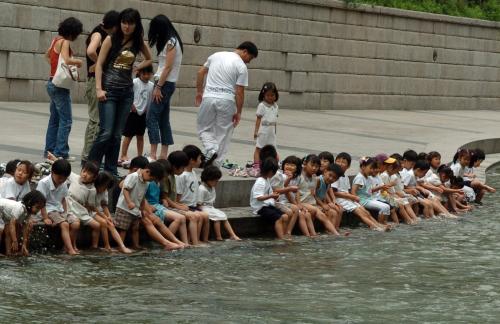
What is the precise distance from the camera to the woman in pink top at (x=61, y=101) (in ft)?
41.7

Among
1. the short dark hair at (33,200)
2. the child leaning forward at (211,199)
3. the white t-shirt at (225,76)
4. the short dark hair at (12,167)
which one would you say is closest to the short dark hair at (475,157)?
the white t-shirt at (225,76)

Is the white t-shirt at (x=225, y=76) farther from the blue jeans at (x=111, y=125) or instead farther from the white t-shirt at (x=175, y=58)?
the blue jeans at (x=111, y=125)

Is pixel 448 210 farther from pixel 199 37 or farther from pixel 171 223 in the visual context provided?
pixel 199 37

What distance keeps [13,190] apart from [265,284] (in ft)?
7.17

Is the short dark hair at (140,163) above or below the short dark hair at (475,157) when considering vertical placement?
below

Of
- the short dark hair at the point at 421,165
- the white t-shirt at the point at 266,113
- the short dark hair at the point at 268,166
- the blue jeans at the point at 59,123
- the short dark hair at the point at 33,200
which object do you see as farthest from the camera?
the short dark hair at the point at 421,165

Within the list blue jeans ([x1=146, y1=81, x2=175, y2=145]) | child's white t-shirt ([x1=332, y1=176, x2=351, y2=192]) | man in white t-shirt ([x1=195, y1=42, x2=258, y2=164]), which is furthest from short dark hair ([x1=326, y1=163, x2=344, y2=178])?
blue jeans ([x1=146, y1=81, x2=175, y2=145])

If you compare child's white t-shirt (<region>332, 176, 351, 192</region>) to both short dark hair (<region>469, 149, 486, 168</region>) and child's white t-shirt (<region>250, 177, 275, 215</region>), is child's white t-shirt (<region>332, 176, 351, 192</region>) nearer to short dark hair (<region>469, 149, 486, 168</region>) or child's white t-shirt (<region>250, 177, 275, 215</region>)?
child's white t-shirt (<region>250, 177, 275, 215</region>)

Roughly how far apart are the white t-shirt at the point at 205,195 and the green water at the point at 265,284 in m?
0.51

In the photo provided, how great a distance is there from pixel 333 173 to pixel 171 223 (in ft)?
7.40

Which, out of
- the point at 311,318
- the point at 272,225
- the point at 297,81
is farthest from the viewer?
the point at 297,81

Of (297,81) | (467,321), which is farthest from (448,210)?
(297,81)

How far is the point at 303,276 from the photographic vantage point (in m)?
10.4

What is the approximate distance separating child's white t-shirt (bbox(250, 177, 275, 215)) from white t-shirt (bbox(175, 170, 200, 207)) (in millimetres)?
813
